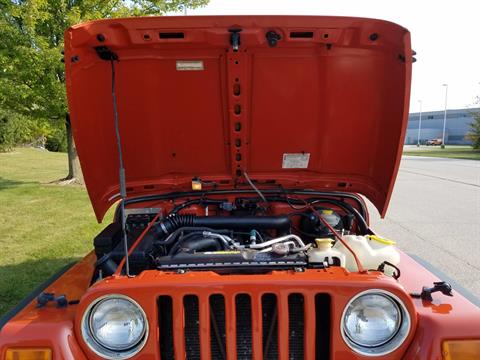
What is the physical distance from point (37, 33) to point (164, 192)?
903cm

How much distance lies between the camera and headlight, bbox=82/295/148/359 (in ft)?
6.10

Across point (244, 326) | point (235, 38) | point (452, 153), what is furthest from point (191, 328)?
point (452, 153)

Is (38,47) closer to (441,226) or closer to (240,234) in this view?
(240,234)

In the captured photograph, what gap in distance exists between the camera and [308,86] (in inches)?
111

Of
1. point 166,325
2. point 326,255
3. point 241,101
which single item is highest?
point 241,101

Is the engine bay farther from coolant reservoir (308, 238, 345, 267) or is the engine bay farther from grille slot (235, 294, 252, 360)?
grille slot (235, 294, 252, 360)

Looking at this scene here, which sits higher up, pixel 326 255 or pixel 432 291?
pixel 326 255

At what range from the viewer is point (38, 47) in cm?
991

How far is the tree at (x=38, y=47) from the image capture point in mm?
9492

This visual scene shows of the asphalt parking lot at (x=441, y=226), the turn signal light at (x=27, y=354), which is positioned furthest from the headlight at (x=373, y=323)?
the asphalt parking lot at (x=441, y=226)

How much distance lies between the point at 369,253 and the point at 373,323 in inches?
23.4

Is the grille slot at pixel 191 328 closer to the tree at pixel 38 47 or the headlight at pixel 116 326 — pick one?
the headlight at pixel 116 326

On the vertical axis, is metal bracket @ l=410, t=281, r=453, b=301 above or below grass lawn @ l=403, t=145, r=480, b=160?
above

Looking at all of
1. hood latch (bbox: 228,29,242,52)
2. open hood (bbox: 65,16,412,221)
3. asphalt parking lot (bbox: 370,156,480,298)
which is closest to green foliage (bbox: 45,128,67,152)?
asphalt parking lot (bbox: 370,156,480,298)
